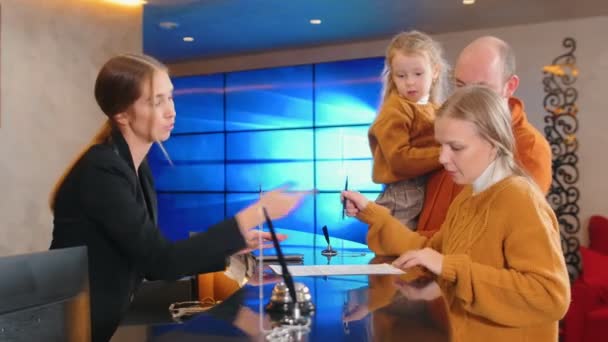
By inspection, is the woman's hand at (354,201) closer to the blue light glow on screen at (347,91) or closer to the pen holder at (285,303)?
the pen holder at (285,303)

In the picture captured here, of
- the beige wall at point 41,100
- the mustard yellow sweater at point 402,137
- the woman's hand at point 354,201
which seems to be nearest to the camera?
the woman's hand at point 354,201

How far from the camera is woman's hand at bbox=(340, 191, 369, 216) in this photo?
1829mm

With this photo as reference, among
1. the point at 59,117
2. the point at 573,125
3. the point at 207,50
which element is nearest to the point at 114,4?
the point at 59,117

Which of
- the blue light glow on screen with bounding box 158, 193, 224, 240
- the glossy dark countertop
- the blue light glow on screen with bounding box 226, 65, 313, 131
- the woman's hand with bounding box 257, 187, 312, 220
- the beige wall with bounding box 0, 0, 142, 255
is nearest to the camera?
the glossy dark countertop

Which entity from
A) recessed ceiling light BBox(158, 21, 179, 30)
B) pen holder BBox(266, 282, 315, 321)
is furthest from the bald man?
recessed ceiling light BBox(158, 21, 179, 30)

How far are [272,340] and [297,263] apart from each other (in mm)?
998

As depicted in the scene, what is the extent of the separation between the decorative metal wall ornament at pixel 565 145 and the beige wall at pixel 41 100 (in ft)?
12.3

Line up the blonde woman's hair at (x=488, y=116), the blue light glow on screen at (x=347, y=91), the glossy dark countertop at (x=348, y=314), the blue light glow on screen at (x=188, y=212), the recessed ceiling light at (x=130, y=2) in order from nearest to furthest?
the glossy dark countertop at (x=348, y=314) < the blonde woman's hair at (x=488, y=116) < the recessed ceiling light at (x=130, y=2) < the blue light glow on screen at (x=347, y=91) < the blue light glow on screen at (x=188, y=212)

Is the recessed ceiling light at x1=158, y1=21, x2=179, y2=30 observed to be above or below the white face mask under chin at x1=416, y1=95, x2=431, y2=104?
above

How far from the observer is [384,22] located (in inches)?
214

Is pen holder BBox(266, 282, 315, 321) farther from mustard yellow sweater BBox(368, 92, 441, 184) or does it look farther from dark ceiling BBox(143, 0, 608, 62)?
dark ceiling BBox(143, 0, 608, 62)

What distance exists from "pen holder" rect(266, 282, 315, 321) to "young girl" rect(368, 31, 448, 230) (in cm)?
105

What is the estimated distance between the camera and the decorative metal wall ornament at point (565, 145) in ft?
17.7

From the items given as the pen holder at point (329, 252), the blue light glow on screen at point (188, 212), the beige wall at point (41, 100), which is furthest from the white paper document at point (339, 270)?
the blue light glow on screen at point (188, 212)
